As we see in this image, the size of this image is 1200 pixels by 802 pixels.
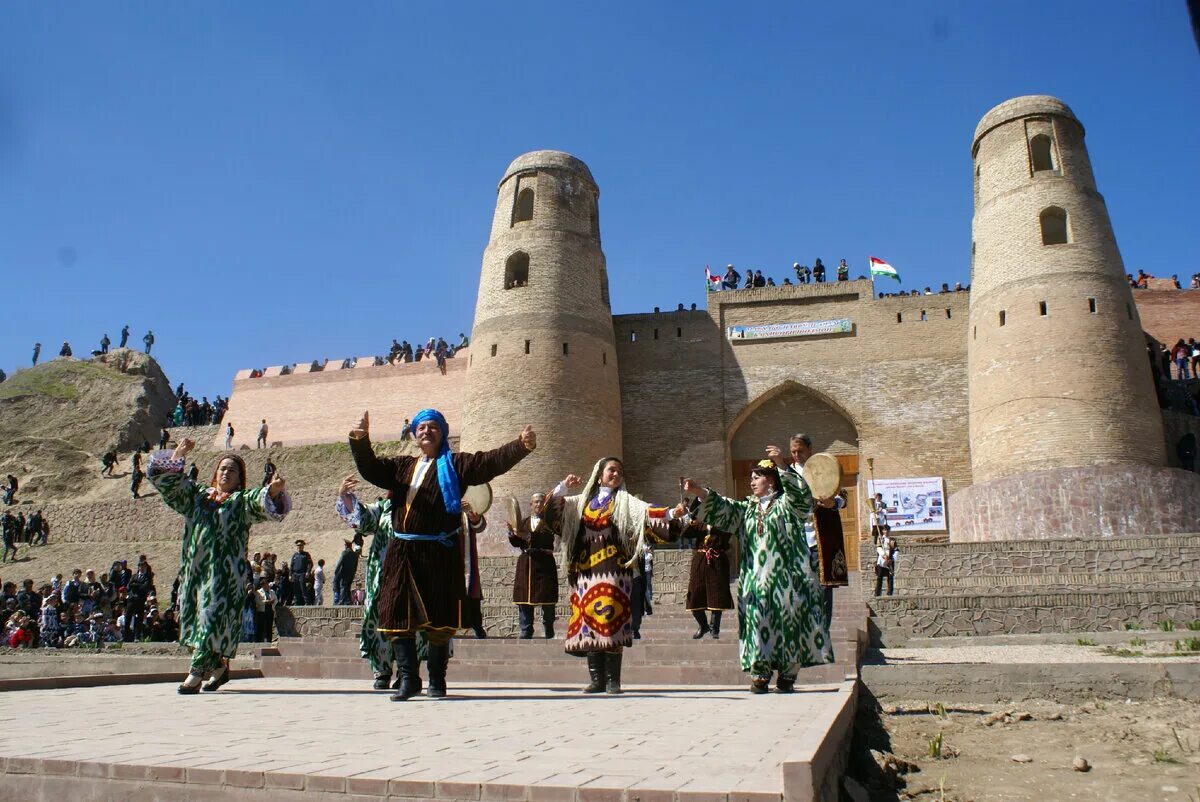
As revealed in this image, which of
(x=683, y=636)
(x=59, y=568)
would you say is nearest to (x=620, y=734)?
(x=683, y=636)

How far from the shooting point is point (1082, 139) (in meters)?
22.2

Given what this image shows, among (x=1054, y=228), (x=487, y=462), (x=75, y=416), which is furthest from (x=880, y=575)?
(x=75, y=416)

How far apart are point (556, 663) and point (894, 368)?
18771 millimetres

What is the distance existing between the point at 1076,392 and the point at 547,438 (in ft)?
35.6

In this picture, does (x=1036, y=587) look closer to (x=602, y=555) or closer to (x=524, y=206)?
(x=602, y=555)

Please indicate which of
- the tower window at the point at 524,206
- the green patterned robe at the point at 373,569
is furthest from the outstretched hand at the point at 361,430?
the tower window at the point at 524,206

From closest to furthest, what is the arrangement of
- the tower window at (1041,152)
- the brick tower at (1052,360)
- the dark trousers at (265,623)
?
1. the dark trousers at (265,623)
2. the brick tower at (1052,360)
3. the tower window at (1041,152)

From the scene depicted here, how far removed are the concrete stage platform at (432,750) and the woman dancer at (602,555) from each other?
701 millimetres

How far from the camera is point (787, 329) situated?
83.0 feet

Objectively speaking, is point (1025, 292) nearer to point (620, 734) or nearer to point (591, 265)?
point (591, 265)

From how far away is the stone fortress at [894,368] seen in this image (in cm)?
1931

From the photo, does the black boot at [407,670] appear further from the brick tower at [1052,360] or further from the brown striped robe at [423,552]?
the brick tower at [1052,360]

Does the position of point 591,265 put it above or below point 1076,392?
above

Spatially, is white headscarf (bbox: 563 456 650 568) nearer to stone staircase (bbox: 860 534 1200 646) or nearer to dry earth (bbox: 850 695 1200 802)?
dry earth (bbox: 850 695 1200 802)
